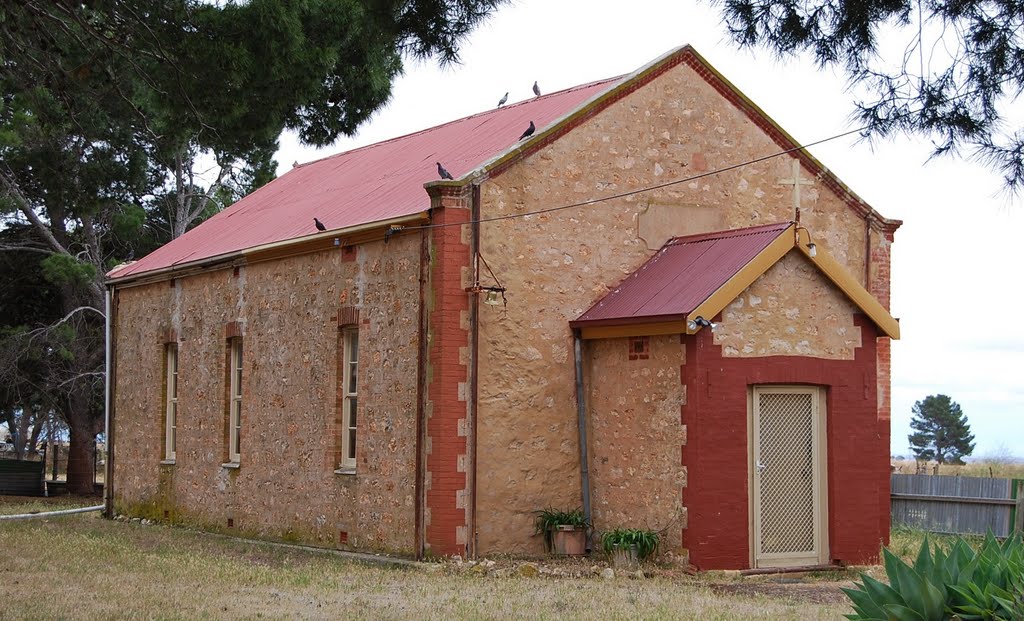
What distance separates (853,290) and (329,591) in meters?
7.33

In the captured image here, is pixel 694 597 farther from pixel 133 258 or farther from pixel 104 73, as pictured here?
pixel 133 258

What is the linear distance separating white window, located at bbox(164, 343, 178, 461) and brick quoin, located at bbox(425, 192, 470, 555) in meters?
8.76

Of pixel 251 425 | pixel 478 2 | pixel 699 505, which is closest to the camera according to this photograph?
pixel 478 2

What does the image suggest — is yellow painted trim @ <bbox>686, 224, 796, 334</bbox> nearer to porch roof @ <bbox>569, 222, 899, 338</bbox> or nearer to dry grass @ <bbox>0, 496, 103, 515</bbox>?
porch roof @ <bbox>569, 222, 899, 338</bbox>

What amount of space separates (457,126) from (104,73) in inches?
329

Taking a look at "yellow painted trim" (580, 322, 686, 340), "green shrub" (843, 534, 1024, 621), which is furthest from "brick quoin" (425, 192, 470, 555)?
"green shrub" (843, 534, 1024, 621)

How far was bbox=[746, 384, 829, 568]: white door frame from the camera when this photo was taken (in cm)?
1630

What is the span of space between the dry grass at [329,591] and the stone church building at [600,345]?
1.10 metres

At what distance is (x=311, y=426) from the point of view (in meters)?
19.4

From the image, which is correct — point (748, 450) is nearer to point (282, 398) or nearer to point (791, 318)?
point (791, 318)

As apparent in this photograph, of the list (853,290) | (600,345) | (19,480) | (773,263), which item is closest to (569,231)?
(600,345)

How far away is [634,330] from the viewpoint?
16.6 meters

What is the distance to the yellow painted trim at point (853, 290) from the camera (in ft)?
54.5

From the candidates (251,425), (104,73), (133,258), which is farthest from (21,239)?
(104,73)
